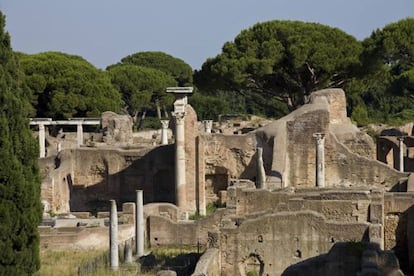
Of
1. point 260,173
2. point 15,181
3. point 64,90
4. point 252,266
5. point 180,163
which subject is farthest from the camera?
point 64,90

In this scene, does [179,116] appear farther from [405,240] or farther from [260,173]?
[405,240]

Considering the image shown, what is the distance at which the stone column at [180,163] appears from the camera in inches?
1042

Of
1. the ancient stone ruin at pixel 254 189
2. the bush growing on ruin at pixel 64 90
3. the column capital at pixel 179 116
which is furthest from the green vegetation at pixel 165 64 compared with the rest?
the column capital at pixel 179 116

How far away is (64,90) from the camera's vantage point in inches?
1933

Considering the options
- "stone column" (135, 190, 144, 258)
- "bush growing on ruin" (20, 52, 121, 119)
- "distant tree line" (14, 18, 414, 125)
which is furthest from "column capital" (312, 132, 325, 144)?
"bush growing on ruin" (20, 52, 121, 119)

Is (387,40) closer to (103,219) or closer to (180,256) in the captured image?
(103,219)

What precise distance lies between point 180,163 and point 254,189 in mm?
6081

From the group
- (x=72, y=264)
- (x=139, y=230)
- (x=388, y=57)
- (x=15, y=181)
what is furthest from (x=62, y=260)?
(x=388, y=57)

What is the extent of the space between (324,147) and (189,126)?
405 cm

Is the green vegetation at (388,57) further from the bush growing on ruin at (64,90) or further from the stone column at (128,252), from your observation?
the stone column at (128,252)

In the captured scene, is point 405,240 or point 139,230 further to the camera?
point 139,230

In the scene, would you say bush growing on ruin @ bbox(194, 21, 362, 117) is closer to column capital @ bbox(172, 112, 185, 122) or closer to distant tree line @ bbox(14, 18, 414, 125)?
distant tree line @ bbox(14, 18, 414, 125)

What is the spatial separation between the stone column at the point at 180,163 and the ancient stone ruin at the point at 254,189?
30 millimetres

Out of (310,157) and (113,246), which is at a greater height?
(310,157)
